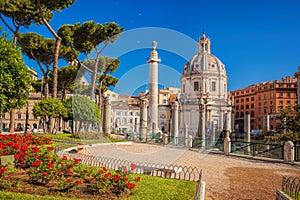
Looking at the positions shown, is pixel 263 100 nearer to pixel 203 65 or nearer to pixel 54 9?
pixel 203 65

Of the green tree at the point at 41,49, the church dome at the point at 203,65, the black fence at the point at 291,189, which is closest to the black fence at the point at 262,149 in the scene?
the black fence at the point at 291,189

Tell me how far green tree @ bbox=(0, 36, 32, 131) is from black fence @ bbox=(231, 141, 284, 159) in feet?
43.6

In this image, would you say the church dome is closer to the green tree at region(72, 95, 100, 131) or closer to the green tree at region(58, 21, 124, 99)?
the green tree at region(58, 21, 124, 99)

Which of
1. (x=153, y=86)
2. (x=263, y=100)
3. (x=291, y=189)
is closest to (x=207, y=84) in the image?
(x=263, y=100)

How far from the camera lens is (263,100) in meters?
61.2

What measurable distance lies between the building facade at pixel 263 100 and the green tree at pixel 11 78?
154ft

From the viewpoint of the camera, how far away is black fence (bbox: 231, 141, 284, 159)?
48.8ft

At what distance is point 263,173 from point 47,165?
8355mm

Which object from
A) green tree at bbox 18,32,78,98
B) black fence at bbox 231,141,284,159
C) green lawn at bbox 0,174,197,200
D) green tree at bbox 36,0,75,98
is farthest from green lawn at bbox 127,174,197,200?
green tree at bbox 18,32,78,98

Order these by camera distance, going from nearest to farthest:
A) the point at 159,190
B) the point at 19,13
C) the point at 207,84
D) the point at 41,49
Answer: the point at 159,190
the point at 19,13
the point at 41,49
the point at 207,84

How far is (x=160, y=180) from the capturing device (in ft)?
24.0

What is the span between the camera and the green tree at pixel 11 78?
11.9 m

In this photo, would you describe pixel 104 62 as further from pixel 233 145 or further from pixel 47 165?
pixel 47 165

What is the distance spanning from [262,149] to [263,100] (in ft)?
159
